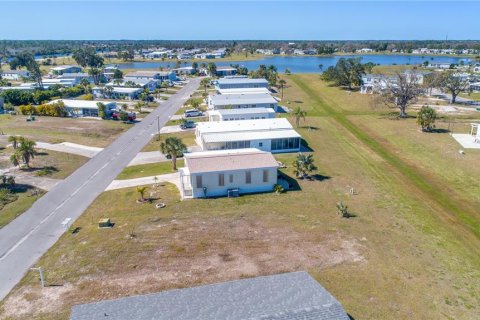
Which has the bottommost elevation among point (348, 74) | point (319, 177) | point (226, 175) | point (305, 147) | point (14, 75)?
point (319, 177)

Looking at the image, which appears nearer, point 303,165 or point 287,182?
point 287,182

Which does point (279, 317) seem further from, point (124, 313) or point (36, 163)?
point (36, 163)

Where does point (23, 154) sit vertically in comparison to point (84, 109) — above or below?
below

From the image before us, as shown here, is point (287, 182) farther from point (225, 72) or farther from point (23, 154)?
point (225, 72)

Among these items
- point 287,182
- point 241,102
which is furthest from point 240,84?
point 287,182

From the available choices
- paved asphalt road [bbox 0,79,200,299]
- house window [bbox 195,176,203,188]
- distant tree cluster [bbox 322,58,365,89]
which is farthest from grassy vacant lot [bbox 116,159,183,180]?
distant tree cluster [bbox 322,58,365,89]
